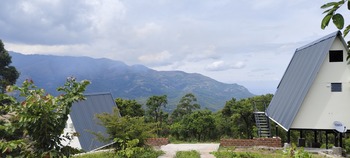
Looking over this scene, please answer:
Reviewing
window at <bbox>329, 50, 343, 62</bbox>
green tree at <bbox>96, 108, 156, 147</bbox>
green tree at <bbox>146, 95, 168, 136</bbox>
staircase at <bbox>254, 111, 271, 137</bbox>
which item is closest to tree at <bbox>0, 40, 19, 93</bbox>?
green tree at <bbox>146, 95, 168, 136</bbox>

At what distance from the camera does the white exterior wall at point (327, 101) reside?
15.7 meters

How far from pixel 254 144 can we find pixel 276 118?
8.53 ft

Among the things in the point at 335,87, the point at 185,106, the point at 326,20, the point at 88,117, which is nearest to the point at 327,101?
the point at 335,87

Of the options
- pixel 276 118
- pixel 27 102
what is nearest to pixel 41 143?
pixel 27 102

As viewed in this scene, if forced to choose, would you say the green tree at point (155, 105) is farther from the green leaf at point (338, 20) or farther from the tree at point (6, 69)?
the green leaf at point (338, 20)

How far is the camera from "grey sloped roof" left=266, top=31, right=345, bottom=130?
15.7m

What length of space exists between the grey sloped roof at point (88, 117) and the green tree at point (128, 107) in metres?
4.01

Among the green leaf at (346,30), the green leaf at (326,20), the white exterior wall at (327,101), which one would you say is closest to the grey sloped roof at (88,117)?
the white exterior wall at (327,101)

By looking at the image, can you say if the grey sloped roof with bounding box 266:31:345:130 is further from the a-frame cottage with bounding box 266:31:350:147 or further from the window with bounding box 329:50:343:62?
the window with bounding box 329:50:343:62

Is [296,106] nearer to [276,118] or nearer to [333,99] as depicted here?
[333,99]

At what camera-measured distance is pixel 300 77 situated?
59.1ft

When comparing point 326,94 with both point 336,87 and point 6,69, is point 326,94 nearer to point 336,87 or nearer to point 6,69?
point 336,87

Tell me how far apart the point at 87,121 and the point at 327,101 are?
581 inches

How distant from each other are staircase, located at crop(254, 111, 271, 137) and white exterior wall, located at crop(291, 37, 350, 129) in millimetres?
5681
